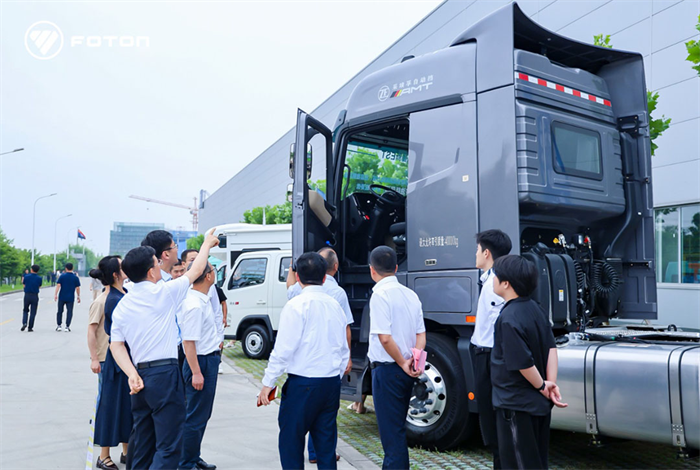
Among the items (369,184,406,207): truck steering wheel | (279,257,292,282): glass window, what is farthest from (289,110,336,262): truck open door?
(279,257,292,282): glass window

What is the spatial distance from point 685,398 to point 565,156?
2293mm

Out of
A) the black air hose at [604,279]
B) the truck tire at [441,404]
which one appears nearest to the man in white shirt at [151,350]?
the truck tire at [441,404]

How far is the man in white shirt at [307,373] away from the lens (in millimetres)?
3828

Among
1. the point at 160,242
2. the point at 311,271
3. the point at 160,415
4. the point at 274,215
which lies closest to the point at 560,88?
the point at 311,271

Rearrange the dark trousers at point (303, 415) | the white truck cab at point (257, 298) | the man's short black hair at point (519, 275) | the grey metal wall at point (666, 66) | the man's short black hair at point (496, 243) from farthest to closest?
1. the grey metal wall at point (666, 66)
2. the white truck cab at point (257, 298)
3. the man's short black hair at point (496, 243)
4. the dark trousers at point (303, 415)
5. the man's short black hair at point (519, 275)

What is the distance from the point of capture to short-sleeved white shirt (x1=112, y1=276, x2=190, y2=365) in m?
3.88

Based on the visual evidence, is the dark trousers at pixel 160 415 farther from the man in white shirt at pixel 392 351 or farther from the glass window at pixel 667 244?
the glass window at pixel 667 244

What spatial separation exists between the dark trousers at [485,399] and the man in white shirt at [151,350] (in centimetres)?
193

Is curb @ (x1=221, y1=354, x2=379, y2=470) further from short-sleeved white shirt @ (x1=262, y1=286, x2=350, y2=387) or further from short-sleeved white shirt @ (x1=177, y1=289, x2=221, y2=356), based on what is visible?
short-sleeved white shirt @ (x1=262, y1=286, x2=350, y2=387)

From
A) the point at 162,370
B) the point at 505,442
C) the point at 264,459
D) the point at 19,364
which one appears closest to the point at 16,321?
the point at 19,364

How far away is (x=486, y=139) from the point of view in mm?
5336

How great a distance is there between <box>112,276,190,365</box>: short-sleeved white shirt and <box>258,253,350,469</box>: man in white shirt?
70 cm

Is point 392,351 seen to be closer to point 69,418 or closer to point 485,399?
point 485,399

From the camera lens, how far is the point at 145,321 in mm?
3883
